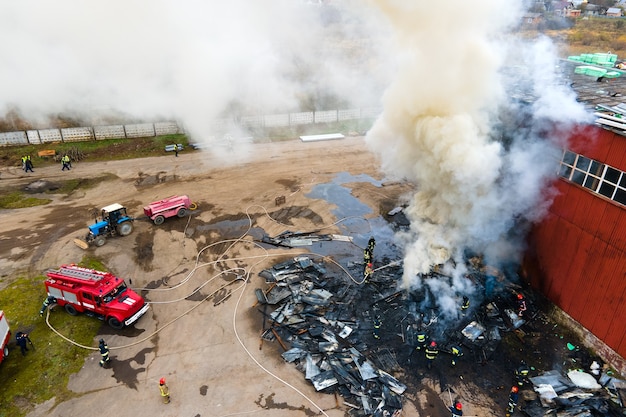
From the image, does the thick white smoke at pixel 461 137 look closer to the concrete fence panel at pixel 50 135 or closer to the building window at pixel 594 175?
the building window at pixel 594 175

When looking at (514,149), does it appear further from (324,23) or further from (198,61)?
(324,23)

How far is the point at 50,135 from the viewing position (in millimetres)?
31141

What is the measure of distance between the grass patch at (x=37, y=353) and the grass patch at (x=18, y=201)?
8.63 meters

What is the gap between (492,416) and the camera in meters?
11.6

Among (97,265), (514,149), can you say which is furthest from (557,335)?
(97,265)

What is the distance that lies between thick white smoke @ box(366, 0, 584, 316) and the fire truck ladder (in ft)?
40.2

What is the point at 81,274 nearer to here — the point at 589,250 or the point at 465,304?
the point at 465,304

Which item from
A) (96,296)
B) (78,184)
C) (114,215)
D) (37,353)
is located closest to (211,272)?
(96,296)

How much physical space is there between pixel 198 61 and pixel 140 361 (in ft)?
84.8

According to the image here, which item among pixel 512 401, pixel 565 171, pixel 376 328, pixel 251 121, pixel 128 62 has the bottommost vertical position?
pixel 376 328

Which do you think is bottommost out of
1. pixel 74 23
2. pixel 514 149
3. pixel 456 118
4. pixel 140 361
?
pixel 140 361

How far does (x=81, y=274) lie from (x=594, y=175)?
19.1m

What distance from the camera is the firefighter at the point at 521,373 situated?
490 inches

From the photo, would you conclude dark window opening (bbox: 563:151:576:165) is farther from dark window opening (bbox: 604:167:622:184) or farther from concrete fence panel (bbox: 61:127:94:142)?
concrete fence panel (bbox: 61:127:94:142)
